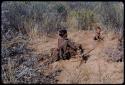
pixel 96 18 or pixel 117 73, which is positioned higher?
pixel 96 18

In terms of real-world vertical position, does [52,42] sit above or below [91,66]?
above

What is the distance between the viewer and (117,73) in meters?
4.62

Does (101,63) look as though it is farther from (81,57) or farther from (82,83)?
(82,83)

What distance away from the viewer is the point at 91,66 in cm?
494

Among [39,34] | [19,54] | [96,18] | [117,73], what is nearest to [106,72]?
[117,73]

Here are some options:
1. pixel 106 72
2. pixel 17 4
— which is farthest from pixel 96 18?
pixel 106 72

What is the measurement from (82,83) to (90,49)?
4.74ft

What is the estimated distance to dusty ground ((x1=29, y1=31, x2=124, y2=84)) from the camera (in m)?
4.46

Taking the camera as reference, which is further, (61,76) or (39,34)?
(39,34)

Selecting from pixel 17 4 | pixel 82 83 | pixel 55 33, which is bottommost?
pixel 82 83

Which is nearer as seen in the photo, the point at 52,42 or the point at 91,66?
the point at 91,66

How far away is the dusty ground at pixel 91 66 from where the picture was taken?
14.6 feet

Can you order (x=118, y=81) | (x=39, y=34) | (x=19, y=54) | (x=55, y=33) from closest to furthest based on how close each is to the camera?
(x=118, y=81) < (x=19, y=54) < (x=39, y=34) < (x=55, y=33)

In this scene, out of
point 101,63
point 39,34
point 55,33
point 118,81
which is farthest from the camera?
point 55,33
